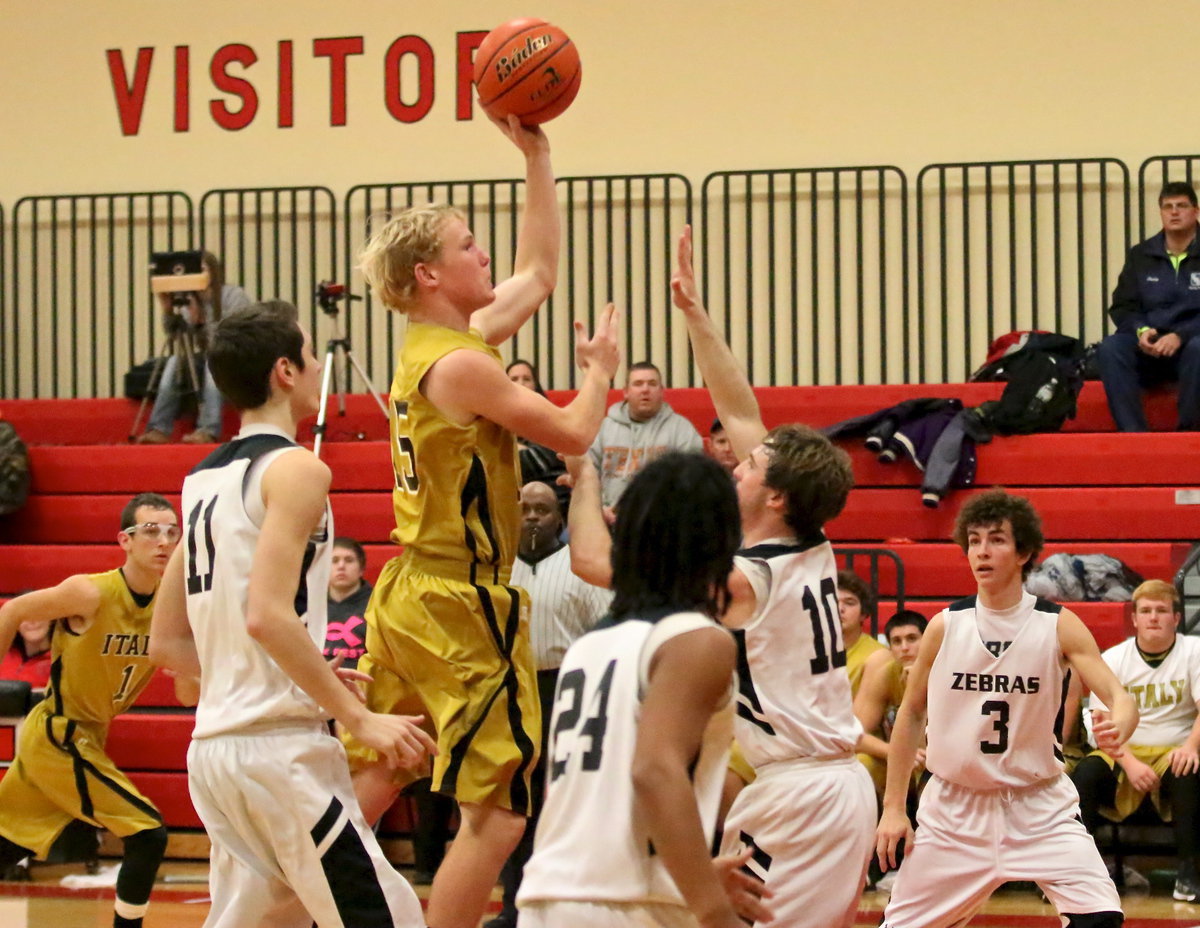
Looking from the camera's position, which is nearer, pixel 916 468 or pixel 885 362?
pixel 916 468

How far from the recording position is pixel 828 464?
372 cm

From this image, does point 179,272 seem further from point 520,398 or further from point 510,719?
point 510,719

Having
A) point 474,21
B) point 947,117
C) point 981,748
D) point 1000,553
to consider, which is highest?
point 474,21

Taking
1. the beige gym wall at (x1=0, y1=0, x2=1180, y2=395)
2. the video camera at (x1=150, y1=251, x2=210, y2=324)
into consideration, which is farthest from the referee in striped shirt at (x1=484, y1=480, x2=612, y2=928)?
the video camera at (x1=150, y1=251, x2=210, y2=324)

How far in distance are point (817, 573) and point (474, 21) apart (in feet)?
29.3

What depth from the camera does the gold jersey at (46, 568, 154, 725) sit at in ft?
19.6

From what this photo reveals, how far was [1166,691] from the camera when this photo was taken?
7.29 metres

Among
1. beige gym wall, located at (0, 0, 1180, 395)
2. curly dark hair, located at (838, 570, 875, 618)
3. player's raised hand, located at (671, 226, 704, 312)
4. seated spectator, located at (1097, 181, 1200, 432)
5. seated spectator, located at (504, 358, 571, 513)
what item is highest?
beige gym wall, located at (0, 0, 1180, 395)

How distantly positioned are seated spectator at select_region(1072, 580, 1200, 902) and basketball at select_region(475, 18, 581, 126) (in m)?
4.04

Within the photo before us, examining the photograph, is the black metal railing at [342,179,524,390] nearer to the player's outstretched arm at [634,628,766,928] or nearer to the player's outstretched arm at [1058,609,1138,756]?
the player's outstretched arm at [1058,609,1138,756]

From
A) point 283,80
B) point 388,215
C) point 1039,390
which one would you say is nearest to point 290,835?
point 1039,390

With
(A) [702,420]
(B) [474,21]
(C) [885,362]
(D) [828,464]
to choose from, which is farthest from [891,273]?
(D) [828,464]

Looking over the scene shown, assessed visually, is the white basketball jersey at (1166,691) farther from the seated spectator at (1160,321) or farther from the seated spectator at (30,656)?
the seated spectator at (30,656)

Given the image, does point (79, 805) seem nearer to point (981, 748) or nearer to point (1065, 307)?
point (981, 748)
